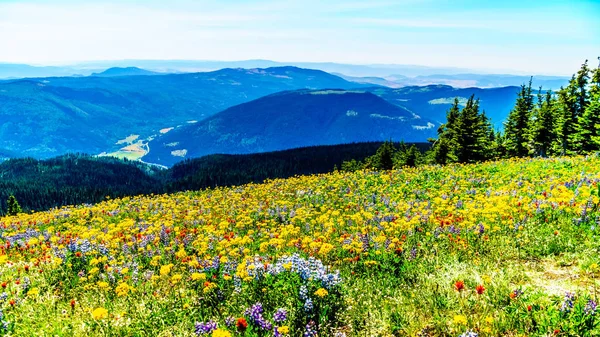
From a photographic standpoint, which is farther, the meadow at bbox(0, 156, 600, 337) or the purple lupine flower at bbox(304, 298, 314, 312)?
the purple lupine flower at bbox(304, 298, 314, 312)

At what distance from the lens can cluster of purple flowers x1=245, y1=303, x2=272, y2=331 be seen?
214 inches

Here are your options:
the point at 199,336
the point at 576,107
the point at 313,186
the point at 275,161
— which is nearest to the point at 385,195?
the point at 313,186

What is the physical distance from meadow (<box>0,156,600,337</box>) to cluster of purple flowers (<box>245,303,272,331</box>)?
0.02m

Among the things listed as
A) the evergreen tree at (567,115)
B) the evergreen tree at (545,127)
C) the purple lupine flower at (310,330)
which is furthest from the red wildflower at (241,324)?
the evergreen tree at (545,127)

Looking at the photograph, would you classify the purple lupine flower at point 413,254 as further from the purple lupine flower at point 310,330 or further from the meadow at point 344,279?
the purple lupine flower at point 310,330

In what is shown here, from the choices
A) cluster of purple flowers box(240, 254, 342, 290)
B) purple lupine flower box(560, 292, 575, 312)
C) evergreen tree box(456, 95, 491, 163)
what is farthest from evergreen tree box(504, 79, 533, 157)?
cluster of purple flowers box(240, 254, 342, 290)

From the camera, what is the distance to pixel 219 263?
768 cm

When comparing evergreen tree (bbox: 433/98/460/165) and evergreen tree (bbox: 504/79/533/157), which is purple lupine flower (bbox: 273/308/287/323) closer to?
evergreen tree (bbox: 433/98/460/165)

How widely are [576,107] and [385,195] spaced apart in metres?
49.2

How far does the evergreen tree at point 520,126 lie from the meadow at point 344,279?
54.4 meters

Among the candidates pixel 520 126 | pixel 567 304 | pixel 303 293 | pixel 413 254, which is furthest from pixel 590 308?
pixel 520 126

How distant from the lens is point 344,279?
7.27 metres

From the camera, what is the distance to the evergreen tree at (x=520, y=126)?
58.5 meters

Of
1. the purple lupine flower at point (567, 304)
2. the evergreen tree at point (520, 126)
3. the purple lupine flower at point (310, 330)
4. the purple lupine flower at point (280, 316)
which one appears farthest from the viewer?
the evergreen tree at point (520, 126)
